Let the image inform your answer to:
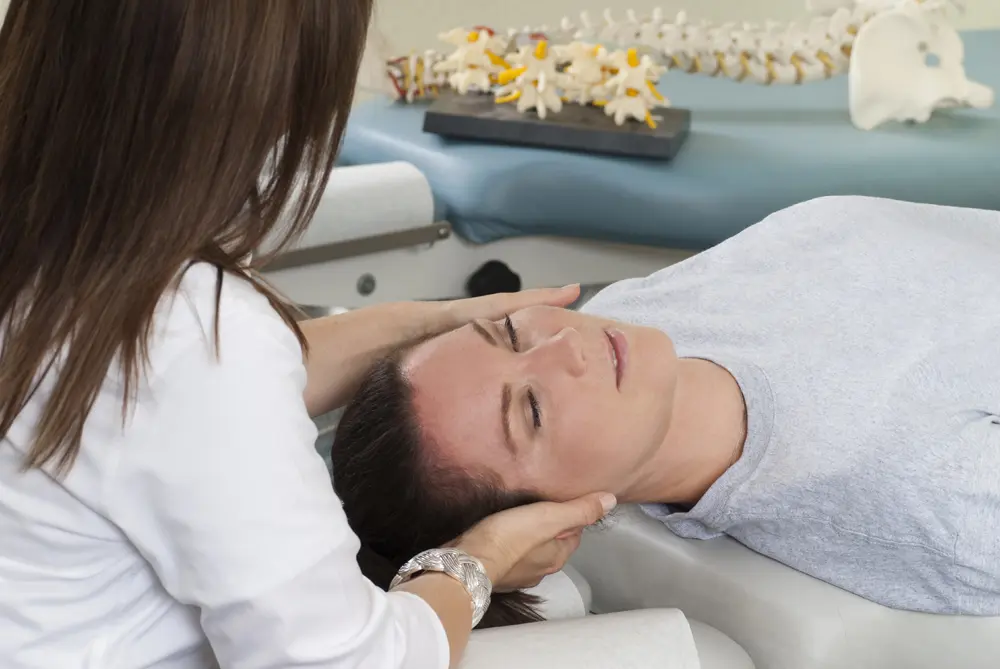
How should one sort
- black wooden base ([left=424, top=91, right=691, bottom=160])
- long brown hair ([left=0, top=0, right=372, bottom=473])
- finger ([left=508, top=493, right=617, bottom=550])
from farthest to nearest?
black wooden base ([left=424, top=91, right=691, bottom=160]) → finger ([left=508, top=493, right=617, bottom=550]) → long brown hair ([left=0, top=0, right=372, bottom=473])

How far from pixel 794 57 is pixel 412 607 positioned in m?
1.95

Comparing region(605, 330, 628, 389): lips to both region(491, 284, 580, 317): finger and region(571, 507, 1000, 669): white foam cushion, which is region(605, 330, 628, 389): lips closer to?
region(491, 284, 580, 317): finger

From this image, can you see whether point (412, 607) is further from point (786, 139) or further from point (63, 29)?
point (786, 139)

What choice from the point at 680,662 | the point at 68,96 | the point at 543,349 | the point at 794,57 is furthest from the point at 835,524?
the point at 794,57

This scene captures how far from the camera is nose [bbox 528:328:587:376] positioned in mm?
1222

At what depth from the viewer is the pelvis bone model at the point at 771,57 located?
2.22m

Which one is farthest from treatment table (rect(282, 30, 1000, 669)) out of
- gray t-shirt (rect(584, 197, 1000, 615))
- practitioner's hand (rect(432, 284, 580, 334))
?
practitioner's hand (rect(432, 284, 580, 334))

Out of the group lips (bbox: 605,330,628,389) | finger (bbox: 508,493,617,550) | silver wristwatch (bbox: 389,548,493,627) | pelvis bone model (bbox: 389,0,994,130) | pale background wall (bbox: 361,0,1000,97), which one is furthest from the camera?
pale background wall (bbox: 361,0,1000,97)

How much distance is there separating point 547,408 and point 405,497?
0.61ft

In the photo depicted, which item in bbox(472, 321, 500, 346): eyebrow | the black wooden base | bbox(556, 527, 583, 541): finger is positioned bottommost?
bbox(556, 527, 583, 541): finger

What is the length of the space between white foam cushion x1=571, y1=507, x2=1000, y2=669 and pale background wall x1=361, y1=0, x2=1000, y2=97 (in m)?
2.40

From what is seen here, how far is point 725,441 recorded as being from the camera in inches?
Answer: 52.9

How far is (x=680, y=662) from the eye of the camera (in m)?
1.08

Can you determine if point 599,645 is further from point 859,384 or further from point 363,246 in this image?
point 363,246
